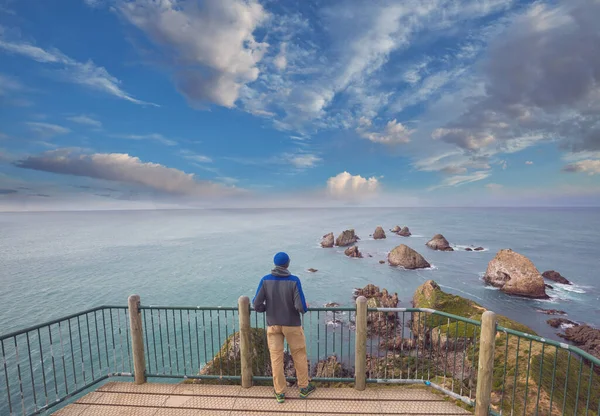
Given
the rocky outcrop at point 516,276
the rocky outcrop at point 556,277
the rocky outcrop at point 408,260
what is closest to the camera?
the rocky outcrop at point 516,276

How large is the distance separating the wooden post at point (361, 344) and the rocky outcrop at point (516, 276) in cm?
4163

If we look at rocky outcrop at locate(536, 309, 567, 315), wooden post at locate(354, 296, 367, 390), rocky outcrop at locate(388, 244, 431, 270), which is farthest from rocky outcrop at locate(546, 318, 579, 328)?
wooden post at locate(354, 296, 367, 390)

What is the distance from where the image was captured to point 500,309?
33.1 m

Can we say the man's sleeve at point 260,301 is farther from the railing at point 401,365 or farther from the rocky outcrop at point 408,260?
the rocky outcrop at point 408,260

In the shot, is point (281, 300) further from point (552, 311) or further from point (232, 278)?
point (232, 278)

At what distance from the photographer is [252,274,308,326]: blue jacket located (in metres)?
5.48

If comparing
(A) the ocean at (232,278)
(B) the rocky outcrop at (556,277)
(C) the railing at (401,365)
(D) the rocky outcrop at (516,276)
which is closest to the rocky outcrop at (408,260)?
(A) the ocean at (232,278)

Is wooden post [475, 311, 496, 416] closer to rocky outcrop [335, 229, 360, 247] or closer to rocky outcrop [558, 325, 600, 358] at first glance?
rocky outcrop [558, 325, 600, 358]

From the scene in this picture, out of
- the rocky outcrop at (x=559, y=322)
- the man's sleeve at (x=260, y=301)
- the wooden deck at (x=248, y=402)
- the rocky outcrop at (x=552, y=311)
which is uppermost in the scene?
the man's sleeve at (x=260, y=301)

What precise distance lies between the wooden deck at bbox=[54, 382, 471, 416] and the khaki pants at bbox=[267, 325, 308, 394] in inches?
20.4

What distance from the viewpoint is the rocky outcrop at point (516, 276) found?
36281 mm

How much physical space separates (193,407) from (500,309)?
38.7 metres

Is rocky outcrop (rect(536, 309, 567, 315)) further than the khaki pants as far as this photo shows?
Yes

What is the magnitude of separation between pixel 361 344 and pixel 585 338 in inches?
1239
